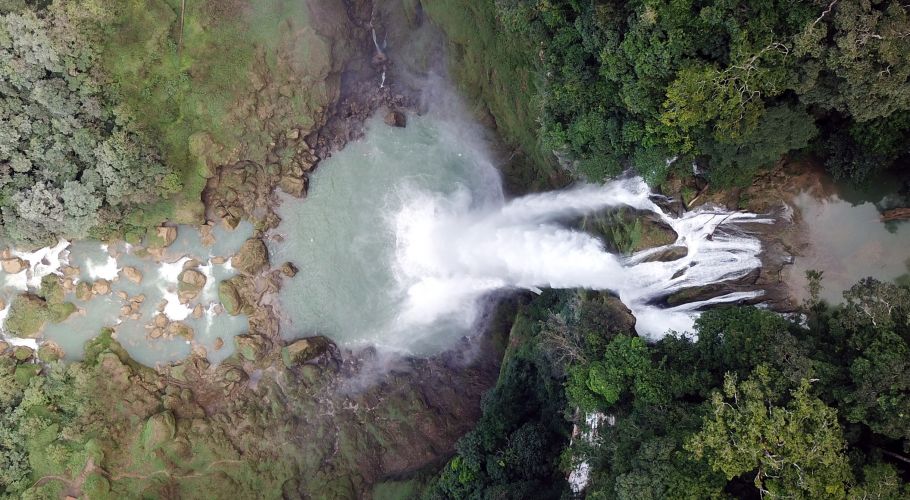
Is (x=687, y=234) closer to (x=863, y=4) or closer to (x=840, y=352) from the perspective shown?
(x=840, y=352)

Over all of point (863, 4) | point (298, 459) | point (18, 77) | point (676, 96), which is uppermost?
point (18, 77)

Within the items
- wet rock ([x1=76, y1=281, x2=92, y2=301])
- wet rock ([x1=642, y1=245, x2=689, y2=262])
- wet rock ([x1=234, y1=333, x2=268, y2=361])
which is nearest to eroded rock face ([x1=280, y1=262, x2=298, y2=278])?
wet rock ([x1=234, y1=333, x2=268, y2=361])

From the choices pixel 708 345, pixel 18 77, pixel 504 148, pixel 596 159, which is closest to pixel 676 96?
pixel 596 159

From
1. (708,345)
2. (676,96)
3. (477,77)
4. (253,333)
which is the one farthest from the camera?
(253,333)

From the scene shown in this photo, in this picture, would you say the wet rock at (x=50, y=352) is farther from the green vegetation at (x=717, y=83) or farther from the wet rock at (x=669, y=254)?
the wet rock at (x=669, y=254)

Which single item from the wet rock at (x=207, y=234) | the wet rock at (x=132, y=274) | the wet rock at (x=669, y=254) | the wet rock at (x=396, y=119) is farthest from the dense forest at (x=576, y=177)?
the wet rock at (x=396, y=119)

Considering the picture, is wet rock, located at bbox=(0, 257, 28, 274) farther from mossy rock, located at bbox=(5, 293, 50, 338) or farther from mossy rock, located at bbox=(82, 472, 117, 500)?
mossy rock, located at bbox=(82, 472, 117, 500)
